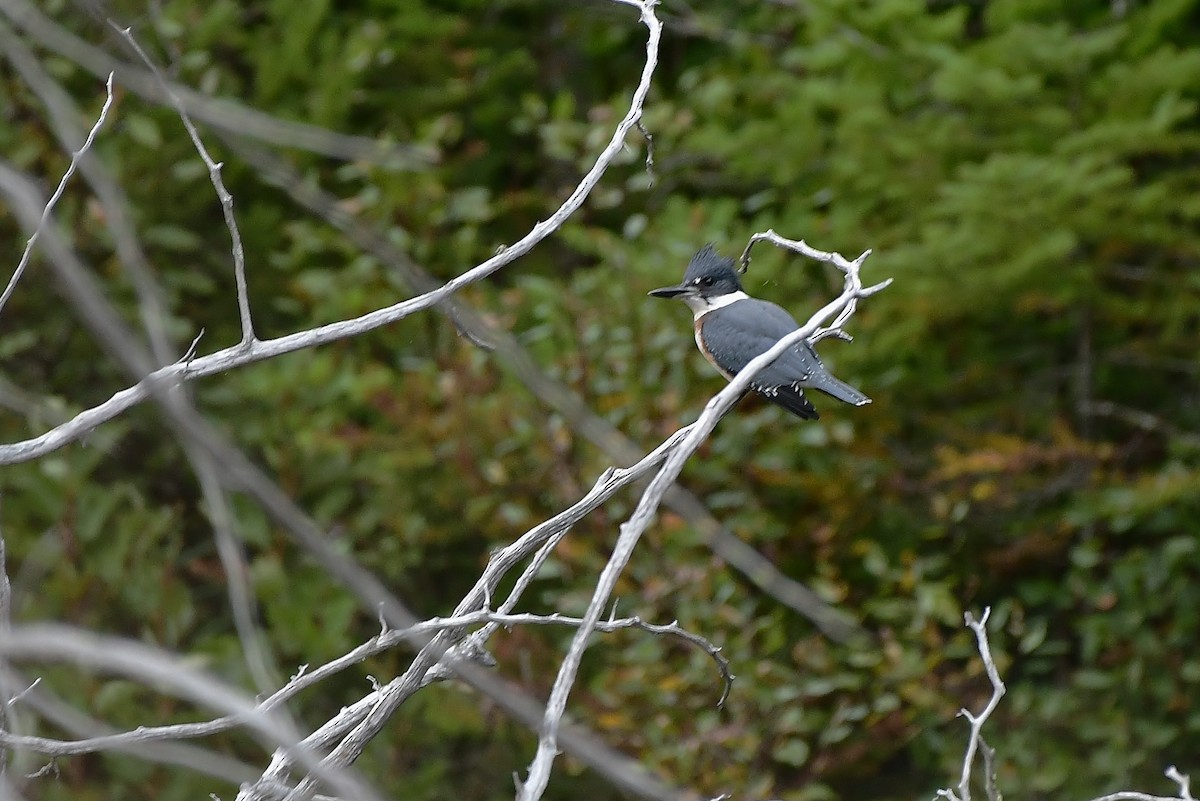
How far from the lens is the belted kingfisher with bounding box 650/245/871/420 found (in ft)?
9.73

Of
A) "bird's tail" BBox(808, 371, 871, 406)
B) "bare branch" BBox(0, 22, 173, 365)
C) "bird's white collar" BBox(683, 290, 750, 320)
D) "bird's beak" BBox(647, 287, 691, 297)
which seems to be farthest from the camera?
"bird's white collar" BBox(683, 290, 750, 320)

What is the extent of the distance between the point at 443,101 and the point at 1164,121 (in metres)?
2.61

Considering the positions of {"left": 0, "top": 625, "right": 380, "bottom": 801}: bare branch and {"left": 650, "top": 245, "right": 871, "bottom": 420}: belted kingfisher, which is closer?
{"left": 0, "top": 625, "right": 380, "bottom": 801}: bare branch

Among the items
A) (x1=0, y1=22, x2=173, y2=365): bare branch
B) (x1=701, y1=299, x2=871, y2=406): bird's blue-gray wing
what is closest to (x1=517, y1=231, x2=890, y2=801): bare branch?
(x1=0, y1=22, x2=173, y2=365): bare branch

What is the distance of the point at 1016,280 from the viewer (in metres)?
4.30

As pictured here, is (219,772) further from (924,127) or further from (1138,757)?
(1138,757)

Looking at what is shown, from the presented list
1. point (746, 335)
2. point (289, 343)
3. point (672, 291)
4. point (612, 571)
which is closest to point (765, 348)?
point (746, 335)

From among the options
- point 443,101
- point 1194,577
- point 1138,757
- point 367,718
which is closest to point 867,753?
point 1138,757

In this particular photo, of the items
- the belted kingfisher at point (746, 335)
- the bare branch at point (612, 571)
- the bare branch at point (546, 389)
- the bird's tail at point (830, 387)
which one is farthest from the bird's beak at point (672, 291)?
the bare branch at point (546, 389)

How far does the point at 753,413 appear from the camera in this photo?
4406 millimetres

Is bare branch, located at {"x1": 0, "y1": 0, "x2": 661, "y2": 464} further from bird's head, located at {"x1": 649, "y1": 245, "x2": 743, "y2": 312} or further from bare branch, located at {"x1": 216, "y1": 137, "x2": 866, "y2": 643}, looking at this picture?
bird's head, located at {"x1": 649, "y1": 245, "x2": 743, "y2": 312}

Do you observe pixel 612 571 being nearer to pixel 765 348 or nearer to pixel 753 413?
pixel 765 348

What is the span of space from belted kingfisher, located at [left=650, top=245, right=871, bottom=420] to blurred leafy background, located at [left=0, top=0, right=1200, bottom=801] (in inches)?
39.6

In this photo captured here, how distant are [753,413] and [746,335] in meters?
1.28
